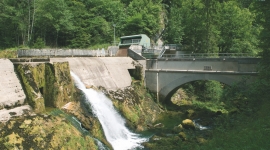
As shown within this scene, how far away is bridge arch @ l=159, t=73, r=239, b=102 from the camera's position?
2181 centimetres

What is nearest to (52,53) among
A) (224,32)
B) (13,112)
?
(13,112)

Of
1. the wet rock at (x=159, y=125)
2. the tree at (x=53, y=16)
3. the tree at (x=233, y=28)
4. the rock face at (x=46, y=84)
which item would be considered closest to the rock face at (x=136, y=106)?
the wet rock at (x=159, y=125)

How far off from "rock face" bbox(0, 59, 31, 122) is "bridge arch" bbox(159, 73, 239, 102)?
1623cm

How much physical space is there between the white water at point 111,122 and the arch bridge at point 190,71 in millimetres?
9305

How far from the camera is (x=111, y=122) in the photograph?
16078 mm

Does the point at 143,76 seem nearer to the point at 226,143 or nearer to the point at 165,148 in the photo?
the point at 165,148

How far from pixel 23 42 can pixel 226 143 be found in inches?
1561

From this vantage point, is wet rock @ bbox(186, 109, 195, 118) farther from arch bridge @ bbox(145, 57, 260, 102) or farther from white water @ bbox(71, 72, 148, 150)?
white water @ bbox(71, 72, 148, 150)

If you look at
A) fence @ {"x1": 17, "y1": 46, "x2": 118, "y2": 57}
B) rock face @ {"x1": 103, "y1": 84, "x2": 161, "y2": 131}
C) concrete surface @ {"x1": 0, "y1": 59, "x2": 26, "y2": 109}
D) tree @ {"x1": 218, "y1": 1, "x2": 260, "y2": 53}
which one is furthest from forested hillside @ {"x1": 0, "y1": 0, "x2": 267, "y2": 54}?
concrete surface @ {"x1": 0, "y1": 59, "x2": 26, "y2": 109}

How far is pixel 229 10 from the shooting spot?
113 ft

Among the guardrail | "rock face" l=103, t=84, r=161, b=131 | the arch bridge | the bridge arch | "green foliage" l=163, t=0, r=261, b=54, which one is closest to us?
"rock face" l=103, t=84, r=161, b=131

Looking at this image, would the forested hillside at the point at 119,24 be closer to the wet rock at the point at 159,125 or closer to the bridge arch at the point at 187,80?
the bridge arch at the point at 187,80

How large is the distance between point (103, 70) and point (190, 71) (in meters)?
9.06

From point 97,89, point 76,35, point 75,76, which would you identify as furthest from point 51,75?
point 76,35
